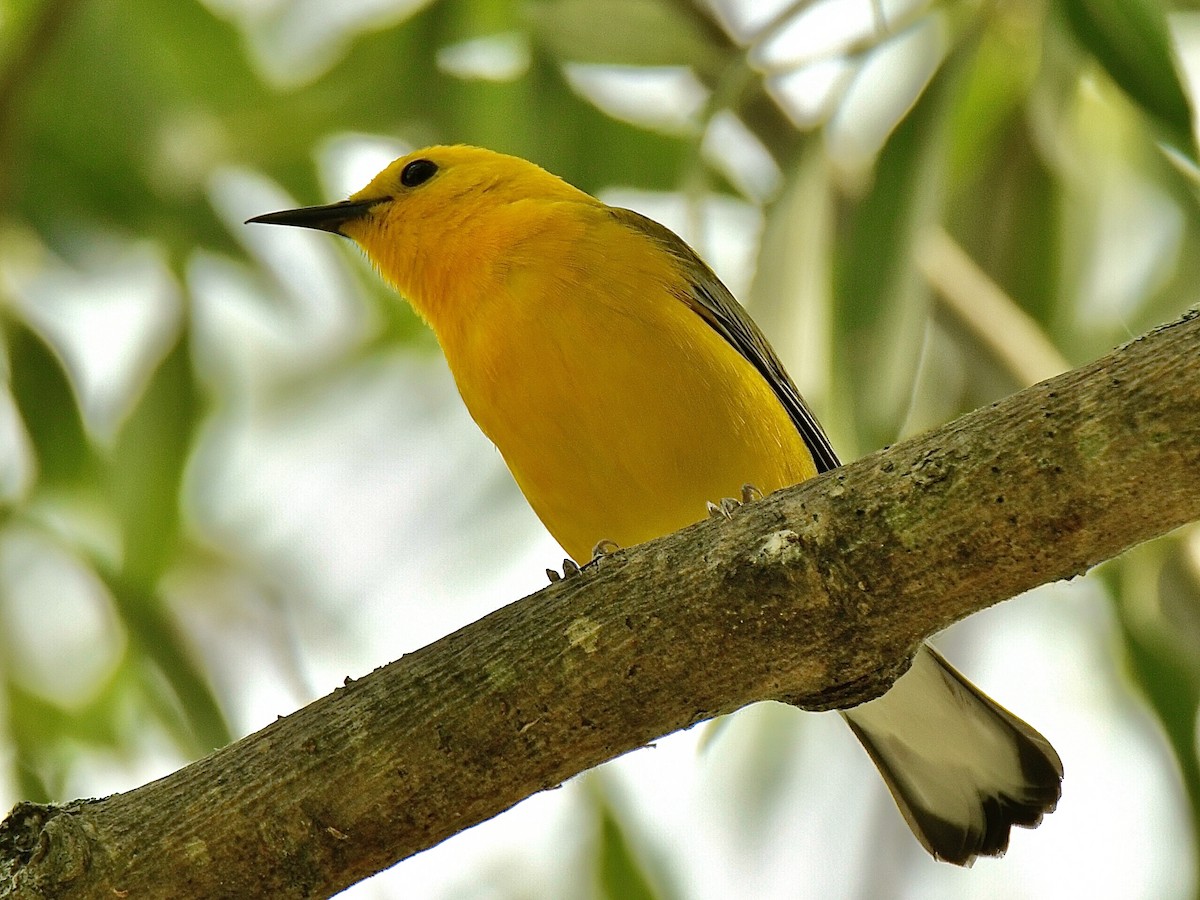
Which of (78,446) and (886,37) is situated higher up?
(78,446)

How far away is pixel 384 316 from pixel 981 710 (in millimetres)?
3694

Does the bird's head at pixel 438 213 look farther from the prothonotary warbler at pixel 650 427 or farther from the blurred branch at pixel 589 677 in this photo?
the blurred branch at pixel 589 677

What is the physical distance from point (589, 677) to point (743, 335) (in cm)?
201

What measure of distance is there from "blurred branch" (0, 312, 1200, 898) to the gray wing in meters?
1.64

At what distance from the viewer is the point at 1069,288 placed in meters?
5.29

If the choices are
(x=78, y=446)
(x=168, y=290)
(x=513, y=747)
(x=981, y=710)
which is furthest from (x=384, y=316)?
(x=513, y=747)

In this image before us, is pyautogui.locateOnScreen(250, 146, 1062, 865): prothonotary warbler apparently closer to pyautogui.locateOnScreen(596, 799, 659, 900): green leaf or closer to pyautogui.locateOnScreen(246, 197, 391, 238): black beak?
pyautogui.locateOnScreen(246, 197, 391, 238): black beak

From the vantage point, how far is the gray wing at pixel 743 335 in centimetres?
425

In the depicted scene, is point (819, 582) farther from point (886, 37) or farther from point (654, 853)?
point (654, 853)

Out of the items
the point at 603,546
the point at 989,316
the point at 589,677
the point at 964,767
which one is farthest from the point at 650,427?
the point at 989,316

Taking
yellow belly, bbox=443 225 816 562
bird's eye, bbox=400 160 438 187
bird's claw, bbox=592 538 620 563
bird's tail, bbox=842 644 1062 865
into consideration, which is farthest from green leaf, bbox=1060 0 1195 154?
bird's eye, bbox=400 160 438 187

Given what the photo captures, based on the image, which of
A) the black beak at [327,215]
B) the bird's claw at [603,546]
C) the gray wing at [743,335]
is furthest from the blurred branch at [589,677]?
the black beak at [327,215]

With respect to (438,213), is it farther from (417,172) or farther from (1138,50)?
(1138,50)

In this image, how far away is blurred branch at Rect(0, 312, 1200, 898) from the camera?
2.36 metres
